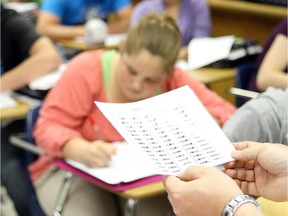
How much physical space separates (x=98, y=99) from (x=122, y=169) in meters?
0.33

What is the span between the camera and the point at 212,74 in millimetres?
2818

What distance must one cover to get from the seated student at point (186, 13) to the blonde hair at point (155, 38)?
1.54 meters

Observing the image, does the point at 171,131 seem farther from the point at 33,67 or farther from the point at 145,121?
the point at 33,67

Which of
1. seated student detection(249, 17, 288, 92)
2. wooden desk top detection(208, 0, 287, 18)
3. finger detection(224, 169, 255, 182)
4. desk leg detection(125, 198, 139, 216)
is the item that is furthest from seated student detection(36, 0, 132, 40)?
finger detection(224, 169, 255, 182)

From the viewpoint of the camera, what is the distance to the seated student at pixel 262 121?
4.42ft

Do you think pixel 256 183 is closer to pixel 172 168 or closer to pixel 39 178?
pixel 172 168

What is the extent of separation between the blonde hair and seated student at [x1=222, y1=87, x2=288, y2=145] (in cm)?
47

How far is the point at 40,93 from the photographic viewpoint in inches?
92.7

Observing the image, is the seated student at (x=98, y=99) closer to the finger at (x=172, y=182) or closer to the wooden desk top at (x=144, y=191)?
the wooden desk top at (x=144, y=191)

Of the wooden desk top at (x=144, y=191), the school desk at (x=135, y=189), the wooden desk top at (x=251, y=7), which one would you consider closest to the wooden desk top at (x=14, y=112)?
the school desk at (x=135, y=189)

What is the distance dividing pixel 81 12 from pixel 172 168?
2966mm

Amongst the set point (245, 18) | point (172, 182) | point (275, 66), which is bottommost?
point (245, 18)

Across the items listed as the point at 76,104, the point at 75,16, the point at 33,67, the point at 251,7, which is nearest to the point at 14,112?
the point at 33,67

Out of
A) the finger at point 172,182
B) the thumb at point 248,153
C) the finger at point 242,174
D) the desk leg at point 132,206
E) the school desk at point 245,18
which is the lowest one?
the school desk at point 245,18
